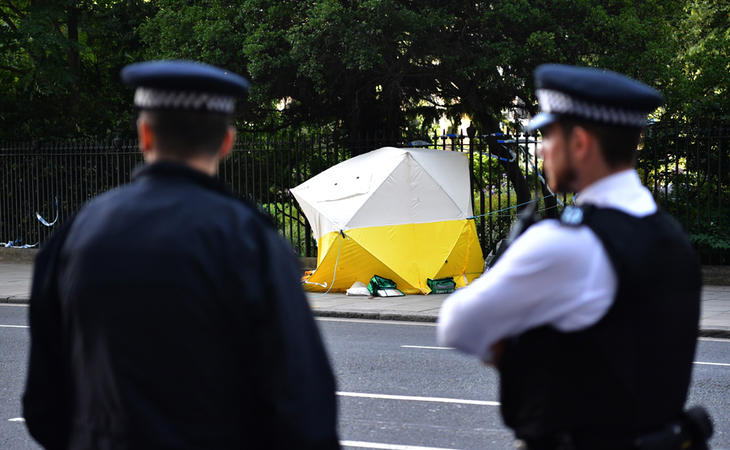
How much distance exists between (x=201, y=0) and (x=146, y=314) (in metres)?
17.0

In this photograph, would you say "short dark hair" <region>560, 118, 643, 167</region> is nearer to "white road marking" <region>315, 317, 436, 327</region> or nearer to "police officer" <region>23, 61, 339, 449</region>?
"police officer" <region>23, 61, 339, 449</region>

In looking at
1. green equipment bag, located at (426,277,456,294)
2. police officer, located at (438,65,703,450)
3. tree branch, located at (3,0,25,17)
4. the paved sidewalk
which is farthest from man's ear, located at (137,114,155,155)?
tree branch, located at (3,0,25,17)

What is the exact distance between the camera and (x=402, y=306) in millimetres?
13469

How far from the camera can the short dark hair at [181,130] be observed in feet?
6.83

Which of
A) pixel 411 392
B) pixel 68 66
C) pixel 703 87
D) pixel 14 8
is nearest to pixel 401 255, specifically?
pixel 703 87

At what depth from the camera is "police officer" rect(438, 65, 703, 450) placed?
2057mm

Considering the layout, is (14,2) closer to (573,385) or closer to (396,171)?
(396,171)

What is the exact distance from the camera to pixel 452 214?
14867 mm

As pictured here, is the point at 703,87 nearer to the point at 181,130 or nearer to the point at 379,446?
the point at 379,446

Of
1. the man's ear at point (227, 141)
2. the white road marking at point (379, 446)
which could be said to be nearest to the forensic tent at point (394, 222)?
the white road marking at point (379, 446)

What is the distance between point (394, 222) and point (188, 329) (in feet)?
41.7

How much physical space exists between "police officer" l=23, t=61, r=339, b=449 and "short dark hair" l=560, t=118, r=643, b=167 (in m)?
0.76

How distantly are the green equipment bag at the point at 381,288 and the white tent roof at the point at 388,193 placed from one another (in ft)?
2.99

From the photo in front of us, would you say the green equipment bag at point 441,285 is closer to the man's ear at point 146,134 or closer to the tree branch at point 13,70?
the man's ear at point 146,134
